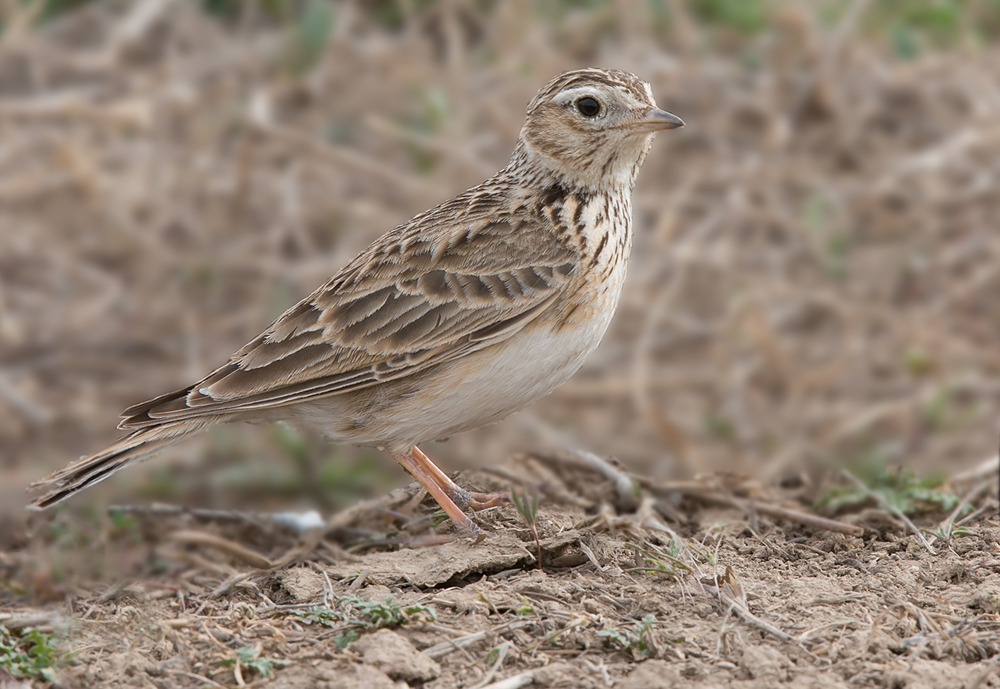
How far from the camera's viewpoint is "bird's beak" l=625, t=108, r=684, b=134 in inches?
214

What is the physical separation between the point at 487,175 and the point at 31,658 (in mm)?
5702

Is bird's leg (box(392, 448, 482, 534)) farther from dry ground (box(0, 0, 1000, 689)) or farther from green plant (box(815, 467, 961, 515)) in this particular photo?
green plant (box(815, 467, 961, 515))

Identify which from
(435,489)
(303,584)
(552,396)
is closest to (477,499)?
(435,489)

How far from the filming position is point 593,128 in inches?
222

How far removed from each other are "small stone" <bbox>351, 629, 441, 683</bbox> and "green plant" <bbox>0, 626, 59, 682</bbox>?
3.13 feet

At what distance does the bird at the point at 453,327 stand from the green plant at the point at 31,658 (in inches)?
28.1

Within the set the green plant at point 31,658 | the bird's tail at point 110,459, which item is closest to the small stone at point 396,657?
the green plant at point 31,658

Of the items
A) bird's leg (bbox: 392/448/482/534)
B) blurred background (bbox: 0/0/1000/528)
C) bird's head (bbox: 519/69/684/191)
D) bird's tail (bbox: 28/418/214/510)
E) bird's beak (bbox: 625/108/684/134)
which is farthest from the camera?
blurred background (bbox: 0/0/1000/528)

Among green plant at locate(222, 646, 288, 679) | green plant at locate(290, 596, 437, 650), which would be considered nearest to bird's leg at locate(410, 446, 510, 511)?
green plant at locate(290, 596, 437, 650)

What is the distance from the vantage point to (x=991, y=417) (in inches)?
330

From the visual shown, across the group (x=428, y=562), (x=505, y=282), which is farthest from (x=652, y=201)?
(x=428, y=562)

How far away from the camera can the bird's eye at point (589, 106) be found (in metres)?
5.64

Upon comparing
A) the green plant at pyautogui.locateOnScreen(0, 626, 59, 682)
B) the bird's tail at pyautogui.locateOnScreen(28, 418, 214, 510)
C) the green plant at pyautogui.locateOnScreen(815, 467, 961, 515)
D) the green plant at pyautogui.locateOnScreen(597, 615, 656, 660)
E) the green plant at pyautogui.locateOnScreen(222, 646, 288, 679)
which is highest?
the bird's tail at pyautogui.locateOnScreen(28, 418, 214, 510)

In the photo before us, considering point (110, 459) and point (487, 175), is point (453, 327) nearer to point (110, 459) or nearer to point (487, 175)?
point (110, 459)
